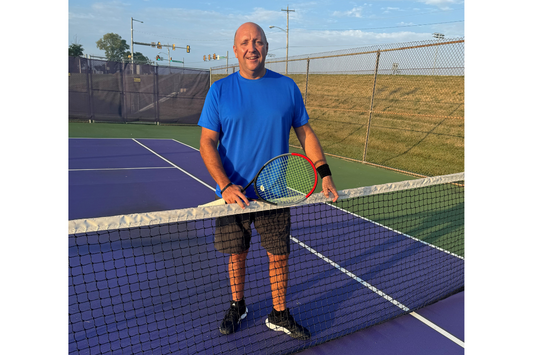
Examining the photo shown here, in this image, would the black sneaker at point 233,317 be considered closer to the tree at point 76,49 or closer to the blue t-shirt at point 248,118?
the blue t-shirt at point 248,118

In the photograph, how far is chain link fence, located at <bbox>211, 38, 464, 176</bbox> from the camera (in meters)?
9.16

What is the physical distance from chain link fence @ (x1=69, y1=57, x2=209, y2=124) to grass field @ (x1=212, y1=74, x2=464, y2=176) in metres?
6.93

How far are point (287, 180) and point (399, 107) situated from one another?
1343 centimetres

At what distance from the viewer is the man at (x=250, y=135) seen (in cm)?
228

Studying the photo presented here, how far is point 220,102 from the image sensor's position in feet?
7.55

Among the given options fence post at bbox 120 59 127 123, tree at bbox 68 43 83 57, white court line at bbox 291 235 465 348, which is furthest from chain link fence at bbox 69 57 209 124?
tree at bbox 68 43 83 57

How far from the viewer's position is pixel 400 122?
46.7 feet

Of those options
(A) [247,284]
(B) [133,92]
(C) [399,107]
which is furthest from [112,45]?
(A) [247,284]

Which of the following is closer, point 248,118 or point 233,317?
point 248,118

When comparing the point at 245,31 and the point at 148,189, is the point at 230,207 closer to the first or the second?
the point at 245,31

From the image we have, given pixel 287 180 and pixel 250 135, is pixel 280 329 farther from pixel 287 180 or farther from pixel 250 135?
pixel 250 135

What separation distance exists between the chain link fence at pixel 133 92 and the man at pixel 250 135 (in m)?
17.1

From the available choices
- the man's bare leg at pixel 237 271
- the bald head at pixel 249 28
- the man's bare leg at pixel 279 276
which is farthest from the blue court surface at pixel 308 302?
the bald head at pixel 249 28

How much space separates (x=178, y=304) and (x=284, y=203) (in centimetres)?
149
